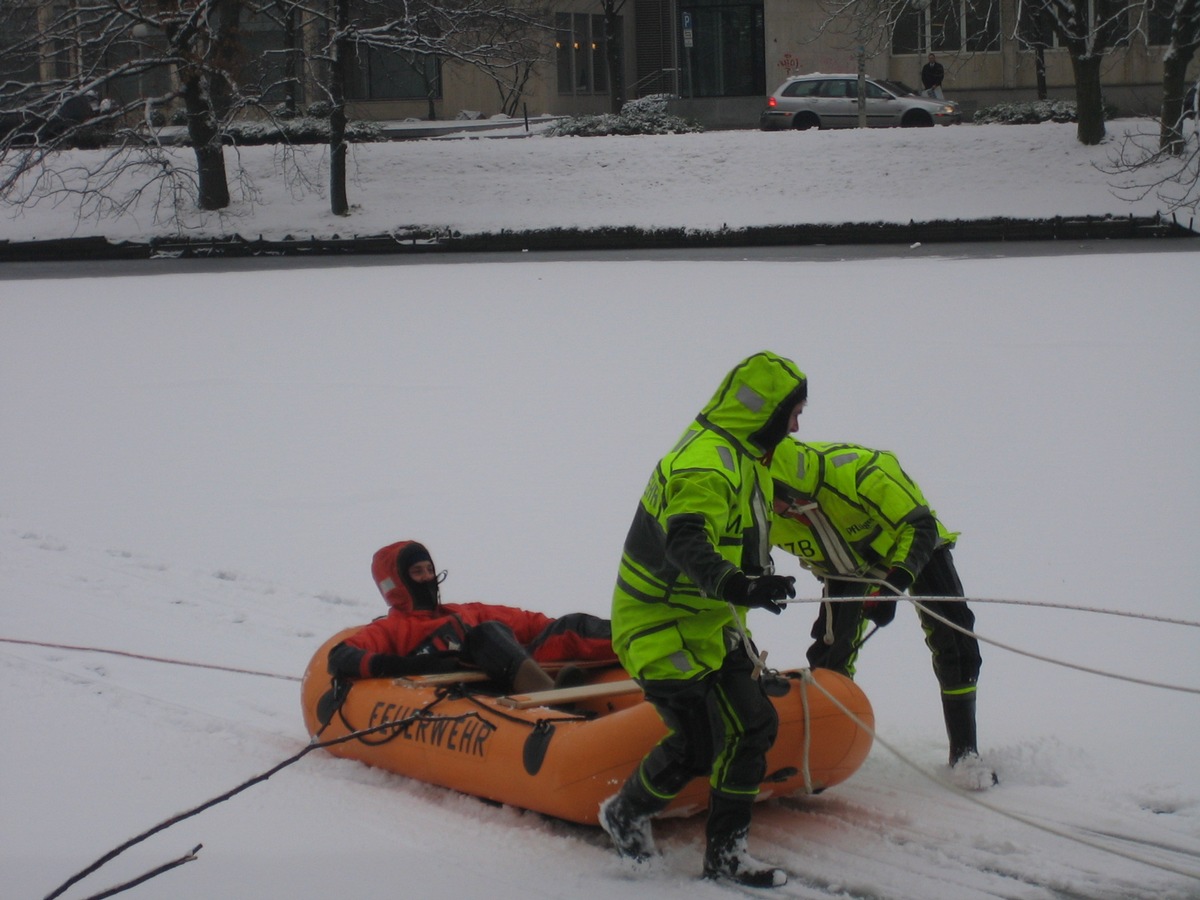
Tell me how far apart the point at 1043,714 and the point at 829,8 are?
29.2 m

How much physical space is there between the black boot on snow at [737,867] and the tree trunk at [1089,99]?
20238 millimetres

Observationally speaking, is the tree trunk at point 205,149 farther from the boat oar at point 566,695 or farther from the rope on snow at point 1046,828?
the rope on snow at point 1046,828

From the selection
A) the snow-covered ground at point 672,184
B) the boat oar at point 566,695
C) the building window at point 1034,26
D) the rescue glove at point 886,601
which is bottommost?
the boat oar at point 566,695

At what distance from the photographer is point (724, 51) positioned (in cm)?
3572

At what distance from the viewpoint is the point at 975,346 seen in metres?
12.6

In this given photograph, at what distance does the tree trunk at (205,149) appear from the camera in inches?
877

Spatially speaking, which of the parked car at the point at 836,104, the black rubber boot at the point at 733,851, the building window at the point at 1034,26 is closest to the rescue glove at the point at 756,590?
the black rubber boot at the point at 733,851

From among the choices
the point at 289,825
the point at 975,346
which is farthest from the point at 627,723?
the point at 975,346

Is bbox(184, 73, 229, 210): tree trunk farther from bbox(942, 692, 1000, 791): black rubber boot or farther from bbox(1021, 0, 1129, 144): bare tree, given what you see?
bbox(942, 692, 1000, 791): black rubber boot

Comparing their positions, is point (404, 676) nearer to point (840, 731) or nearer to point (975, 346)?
point (840, 731)

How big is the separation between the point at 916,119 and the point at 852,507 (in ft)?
79.7

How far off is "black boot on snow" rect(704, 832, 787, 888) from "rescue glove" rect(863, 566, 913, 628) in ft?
2.83

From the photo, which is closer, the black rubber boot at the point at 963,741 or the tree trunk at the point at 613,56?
the black rubber boot at the point at 963,741

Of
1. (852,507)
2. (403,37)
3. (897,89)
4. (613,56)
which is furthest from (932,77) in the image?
(852,507)
